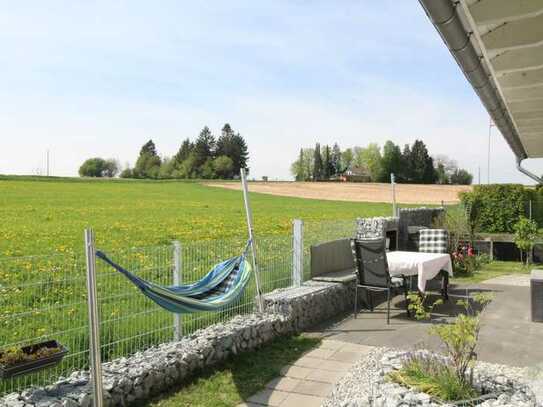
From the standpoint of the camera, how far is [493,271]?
1114 cm

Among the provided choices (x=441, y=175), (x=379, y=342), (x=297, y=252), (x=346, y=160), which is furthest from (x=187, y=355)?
(x=346, y=160)

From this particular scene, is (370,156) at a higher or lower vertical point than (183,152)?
lower

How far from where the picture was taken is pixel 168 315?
193 inches

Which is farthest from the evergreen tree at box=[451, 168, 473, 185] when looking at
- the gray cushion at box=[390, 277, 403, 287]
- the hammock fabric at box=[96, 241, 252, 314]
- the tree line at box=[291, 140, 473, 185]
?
the hammock fabric at box=[96, 241, 252, 314]

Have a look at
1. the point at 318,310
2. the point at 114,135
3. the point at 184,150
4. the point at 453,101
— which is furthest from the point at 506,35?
the point at 184,150

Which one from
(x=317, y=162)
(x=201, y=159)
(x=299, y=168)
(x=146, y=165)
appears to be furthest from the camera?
(x=299, y=168)

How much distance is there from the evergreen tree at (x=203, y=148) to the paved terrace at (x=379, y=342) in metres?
77.4

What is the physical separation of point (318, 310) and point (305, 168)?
104674 millimetres

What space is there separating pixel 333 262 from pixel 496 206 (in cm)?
804

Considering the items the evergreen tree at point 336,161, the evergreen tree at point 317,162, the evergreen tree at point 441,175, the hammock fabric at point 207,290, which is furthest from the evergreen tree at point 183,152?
the hammock fabric at point 207,290

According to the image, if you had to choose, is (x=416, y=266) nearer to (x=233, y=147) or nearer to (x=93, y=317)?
(x=93, y=317)

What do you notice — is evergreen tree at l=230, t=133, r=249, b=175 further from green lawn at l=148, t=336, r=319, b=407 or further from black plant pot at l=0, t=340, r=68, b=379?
black plant pot at l=0, t=340, r=68, b=379

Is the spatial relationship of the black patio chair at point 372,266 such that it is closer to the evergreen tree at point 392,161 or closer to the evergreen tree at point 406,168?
the evergreen tree at point 406,168

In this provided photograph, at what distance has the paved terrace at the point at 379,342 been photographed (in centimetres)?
416
